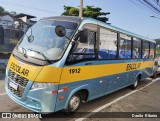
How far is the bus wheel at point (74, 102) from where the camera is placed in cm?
559

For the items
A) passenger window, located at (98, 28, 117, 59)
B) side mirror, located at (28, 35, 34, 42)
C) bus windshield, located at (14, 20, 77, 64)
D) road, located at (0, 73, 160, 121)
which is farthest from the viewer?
passenger window, located at (98, 28, 117, 59)

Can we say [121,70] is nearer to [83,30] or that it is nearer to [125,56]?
[125,56]

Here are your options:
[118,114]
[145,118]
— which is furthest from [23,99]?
[145,118]

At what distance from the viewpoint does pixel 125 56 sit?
28.6ft

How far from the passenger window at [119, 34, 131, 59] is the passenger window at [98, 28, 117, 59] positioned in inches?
23.3

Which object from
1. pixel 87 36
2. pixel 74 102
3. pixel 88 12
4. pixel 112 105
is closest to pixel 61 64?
pixel 87 36

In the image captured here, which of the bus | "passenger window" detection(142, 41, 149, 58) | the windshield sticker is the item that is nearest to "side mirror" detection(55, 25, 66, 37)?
the bus

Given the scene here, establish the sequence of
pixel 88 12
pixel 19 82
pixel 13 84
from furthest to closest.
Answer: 1. pixel 88 12
2. pixel 13 84
3. pixel 19 82

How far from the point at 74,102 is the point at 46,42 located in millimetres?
1806

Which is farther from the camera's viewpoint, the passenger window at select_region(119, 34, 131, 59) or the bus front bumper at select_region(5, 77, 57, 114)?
the passenger window at select_region(119, 34, 131, 59)

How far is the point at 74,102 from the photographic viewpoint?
226 inches

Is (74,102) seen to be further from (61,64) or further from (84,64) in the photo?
(61,64)

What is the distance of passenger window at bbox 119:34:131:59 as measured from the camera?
809cm

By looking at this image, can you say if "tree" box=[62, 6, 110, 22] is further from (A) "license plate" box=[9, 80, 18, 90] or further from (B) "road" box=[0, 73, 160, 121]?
(A) "license plate" box=[9, 80, 18, 90]
